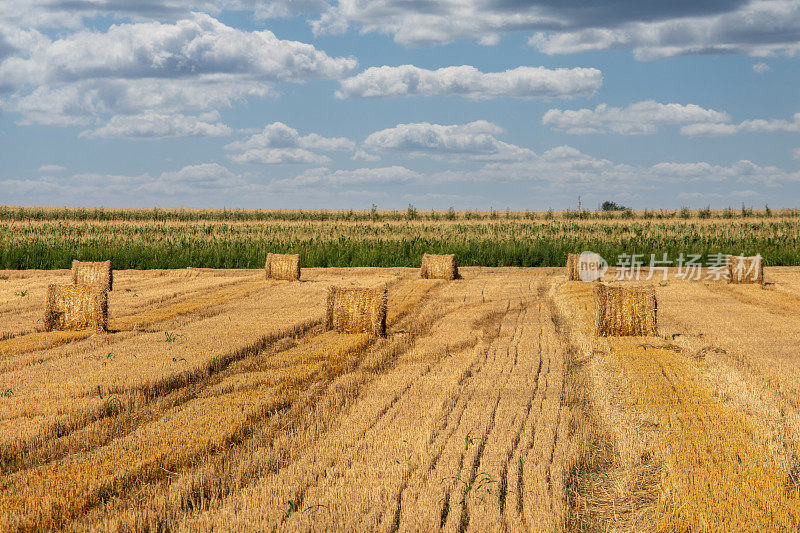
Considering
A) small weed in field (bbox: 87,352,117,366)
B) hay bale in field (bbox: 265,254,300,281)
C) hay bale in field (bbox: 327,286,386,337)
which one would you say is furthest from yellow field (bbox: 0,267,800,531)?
hay bale in field (bbox: 265,254,300,281)

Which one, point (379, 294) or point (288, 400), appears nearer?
point (288, 400)

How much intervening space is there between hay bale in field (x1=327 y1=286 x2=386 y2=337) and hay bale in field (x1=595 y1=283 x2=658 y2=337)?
349 centimetres

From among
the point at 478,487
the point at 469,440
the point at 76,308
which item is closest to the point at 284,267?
the point at 76,308

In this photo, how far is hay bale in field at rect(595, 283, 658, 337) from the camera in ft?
41.2

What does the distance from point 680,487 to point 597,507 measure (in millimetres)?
651

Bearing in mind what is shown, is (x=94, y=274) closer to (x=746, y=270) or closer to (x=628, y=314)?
(x=628, y=314)

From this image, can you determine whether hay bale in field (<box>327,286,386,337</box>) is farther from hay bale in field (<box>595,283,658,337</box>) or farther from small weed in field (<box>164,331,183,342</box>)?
hay bale in field (<box>595,283,658,337</box>)

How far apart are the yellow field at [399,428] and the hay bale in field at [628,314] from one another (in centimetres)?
36

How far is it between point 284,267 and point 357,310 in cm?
997

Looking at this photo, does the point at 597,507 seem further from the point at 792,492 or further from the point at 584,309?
the point at 584,309

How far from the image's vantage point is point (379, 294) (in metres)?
12.5

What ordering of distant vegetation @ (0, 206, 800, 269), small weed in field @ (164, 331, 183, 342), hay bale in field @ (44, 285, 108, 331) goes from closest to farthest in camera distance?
1. small weed in field @ (164, 331, 183, 342)
2. hay bale in field @ (44, 285, 108, 331)
3. distant vegetation @ (0, 206, 800, 269)

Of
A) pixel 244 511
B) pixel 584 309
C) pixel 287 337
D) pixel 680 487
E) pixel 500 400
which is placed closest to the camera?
pixel 244 511

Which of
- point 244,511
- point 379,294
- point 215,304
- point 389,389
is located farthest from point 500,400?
point 215,304
